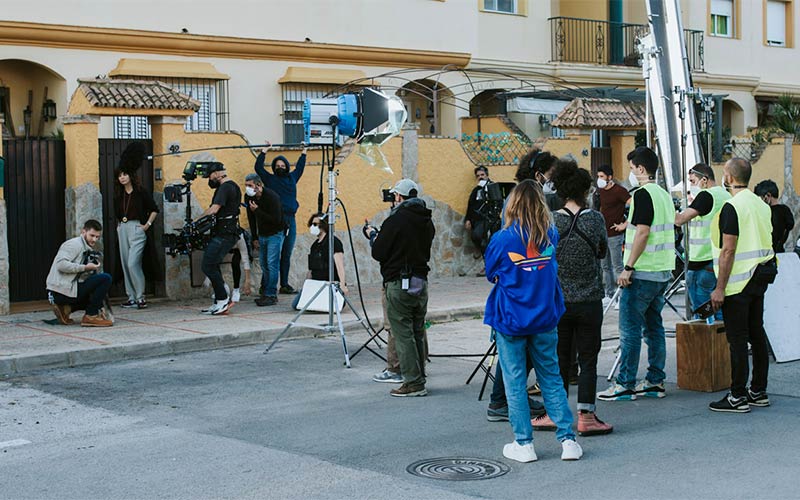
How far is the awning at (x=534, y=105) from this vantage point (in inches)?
896

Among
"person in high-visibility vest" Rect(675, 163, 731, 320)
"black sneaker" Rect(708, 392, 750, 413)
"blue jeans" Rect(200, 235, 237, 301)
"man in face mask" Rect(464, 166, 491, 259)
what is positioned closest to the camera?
"black sneaker" Rect(708, 392, 750, 413)

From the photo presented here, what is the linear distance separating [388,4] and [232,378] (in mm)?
13934

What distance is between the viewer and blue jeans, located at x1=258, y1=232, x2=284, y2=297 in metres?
15.2

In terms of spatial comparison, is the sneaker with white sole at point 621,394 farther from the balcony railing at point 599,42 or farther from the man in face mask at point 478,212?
the balcony railing at point 599,42

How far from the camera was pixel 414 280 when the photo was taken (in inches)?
366

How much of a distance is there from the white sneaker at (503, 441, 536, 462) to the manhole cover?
10 centimetres

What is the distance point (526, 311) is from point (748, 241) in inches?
97.2

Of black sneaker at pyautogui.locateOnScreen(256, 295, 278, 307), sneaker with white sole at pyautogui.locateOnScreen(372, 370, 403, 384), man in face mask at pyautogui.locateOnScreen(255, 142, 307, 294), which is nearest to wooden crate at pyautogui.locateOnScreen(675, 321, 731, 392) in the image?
sneaker with white sole at pyautogui.locateOnScreen(372, 370, 403, 384)

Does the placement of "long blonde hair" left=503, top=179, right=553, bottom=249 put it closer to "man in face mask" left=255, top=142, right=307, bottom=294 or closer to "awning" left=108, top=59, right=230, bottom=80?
"man in face mask" left=255, top=142, right=307, bottom=294

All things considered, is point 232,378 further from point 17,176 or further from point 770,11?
point 770,11

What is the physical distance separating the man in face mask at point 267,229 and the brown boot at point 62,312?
2782mm

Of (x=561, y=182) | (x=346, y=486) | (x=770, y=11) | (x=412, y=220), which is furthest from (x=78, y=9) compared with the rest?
(x=770, y=11)

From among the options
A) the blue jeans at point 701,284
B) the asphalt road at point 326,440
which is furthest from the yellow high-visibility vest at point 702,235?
the asphalt road at point 326,440

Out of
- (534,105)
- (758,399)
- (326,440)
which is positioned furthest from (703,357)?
(534,105)
